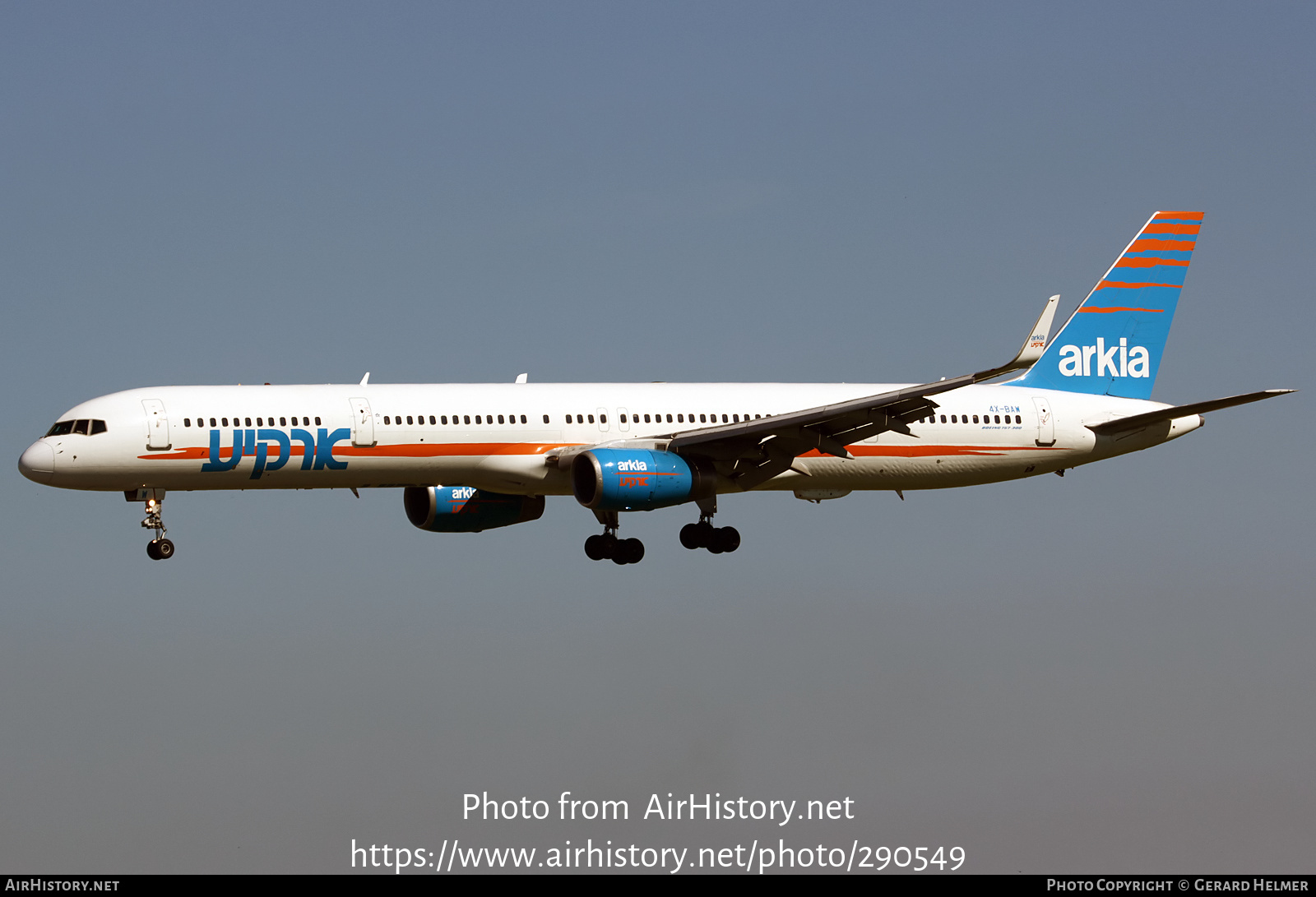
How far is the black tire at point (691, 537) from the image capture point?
172 ft

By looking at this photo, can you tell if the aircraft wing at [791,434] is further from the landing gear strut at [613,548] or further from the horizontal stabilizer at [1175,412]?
the horizontal stabilizer at [1175,412]

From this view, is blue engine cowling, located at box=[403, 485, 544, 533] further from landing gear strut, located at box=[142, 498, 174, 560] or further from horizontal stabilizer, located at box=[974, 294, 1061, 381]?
horizontal stabilizer, located at box=[974, 294, 1061, 381]

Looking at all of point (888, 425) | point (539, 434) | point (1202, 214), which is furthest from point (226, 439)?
point (1202, 214)

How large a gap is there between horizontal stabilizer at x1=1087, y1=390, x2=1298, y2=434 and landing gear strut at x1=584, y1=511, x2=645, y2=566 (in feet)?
46.6

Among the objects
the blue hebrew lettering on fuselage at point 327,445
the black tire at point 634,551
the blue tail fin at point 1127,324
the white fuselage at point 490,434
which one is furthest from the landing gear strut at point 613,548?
the blue tail fin at point 1127,324

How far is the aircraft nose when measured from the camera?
44219 millimetres

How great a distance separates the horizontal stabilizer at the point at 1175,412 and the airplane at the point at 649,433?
0.08m

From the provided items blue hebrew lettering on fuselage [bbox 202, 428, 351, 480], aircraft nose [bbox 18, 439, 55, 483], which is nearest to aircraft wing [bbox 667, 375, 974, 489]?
blue hebrew lettering on fuselage [bbox 202, 428, 351, 480]

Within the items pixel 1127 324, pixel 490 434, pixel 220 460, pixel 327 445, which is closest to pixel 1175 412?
pixel 1127 324

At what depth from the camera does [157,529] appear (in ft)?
149

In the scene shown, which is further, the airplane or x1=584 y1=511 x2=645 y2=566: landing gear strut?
x1=584 y1=511 x2=645 y2=566: landing gear strut

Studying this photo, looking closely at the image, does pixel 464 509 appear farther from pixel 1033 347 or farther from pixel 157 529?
pixel 1033 347

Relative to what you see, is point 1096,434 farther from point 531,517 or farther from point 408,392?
point 408,392

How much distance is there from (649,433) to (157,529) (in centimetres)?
1340
